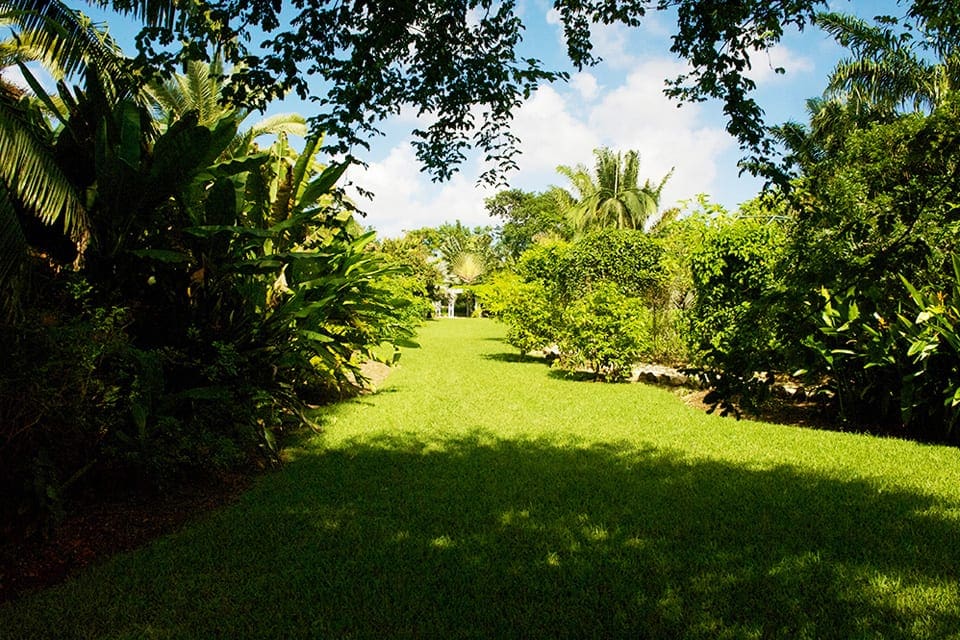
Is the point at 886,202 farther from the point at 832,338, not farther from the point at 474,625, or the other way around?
the point at 832,338

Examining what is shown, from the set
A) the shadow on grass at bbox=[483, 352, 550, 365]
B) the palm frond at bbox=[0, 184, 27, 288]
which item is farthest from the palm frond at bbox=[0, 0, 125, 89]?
the shadow on grass at bbox=[483, 352, 550, 365]

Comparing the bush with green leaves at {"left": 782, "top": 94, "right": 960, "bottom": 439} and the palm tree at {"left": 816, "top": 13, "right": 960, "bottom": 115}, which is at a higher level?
the palm tree at {"left": 816, "top": 13, "right": 960, "bottom": 115}

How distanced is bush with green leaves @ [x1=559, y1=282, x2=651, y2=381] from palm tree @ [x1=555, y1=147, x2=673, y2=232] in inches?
962

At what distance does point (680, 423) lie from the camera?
8305 mm

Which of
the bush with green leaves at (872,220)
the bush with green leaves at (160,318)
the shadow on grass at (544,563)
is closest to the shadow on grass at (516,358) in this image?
the bush with green leaves at (160,318)

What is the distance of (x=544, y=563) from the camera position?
3760 mm

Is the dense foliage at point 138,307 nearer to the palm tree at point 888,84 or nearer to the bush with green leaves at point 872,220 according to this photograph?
the bush with green leaves at point 872,220

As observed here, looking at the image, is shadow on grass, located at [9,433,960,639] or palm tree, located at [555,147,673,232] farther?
palm tree, located at [555,147,673,232]

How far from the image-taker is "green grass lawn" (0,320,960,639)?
121 inches

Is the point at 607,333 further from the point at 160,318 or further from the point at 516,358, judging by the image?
the point at 160,318

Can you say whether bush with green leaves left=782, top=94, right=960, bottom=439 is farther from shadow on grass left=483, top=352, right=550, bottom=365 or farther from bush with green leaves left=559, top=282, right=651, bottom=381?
shadow on grass left=483, top=352, right=550, bottom=365

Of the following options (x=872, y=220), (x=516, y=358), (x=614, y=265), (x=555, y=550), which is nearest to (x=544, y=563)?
(x=555, y=550)

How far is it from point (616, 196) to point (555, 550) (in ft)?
117

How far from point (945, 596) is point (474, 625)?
8.38 feet
